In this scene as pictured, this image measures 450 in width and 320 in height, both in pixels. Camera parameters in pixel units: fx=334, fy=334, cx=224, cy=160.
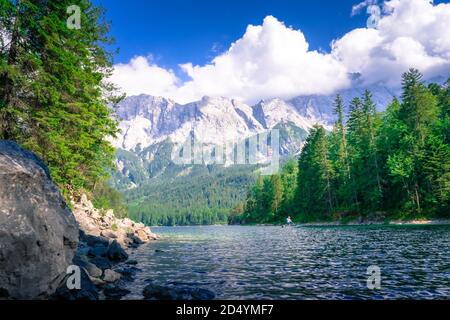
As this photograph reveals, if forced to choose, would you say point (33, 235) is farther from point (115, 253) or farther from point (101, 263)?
point (115, 253)

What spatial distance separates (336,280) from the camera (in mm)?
13406

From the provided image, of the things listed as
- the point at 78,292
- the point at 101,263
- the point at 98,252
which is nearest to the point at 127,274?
the point at 101,263

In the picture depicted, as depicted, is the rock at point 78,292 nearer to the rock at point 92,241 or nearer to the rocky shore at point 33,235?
the rocky shore at point 33,235

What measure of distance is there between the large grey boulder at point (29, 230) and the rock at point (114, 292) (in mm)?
2364

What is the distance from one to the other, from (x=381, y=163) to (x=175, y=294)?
224ft

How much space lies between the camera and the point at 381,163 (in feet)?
229

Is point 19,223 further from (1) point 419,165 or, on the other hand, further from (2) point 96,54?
(1) point 419,165

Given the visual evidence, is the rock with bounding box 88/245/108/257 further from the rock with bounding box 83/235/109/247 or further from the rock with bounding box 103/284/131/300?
the rock with bounding box 103/284/131/300

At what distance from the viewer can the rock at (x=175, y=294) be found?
36.1 feet

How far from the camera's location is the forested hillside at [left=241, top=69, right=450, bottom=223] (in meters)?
56.5

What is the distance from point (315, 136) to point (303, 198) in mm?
18119

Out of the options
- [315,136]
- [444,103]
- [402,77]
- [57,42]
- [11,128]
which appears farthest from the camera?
[315,136]

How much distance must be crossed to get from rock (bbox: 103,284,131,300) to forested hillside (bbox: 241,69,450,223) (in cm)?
5460
